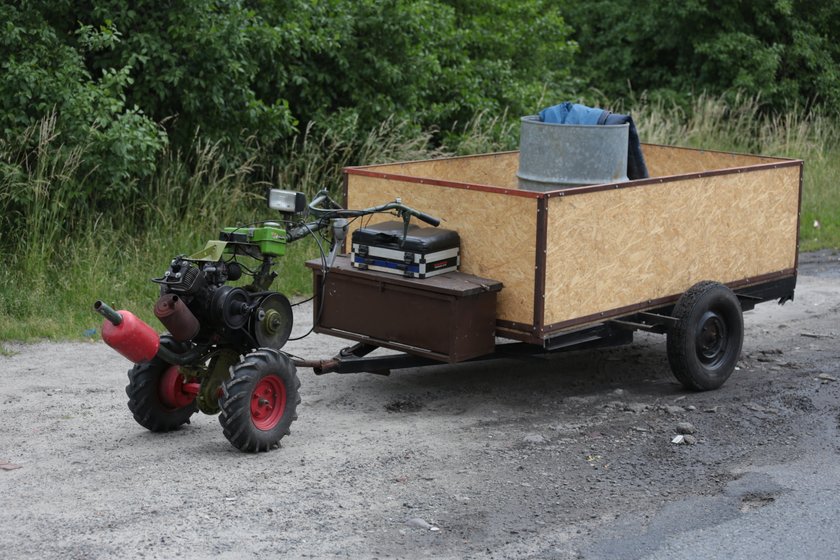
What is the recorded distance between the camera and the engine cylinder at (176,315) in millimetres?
5992

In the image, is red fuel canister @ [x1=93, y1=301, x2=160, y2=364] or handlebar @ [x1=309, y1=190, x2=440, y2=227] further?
handlebar @ [x1=309, y1=190, x2=440, y2=227]

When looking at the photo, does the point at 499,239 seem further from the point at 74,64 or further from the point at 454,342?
the point at 74,64

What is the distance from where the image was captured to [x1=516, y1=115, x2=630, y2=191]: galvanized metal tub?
24.5 ft

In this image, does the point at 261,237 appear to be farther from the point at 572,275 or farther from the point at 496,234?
the point at 572,275

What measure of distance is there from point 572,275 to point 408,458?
4.83ft

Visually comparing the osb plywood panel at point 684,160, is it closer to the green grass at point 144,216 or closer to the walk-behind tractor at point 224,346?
the green grass at point 144,216

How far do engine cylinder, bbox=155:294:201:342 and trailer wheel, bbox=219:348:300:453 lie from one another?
0.32m

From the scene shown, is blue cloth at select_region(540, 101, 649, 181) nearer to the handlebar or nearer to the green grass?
the handlebar

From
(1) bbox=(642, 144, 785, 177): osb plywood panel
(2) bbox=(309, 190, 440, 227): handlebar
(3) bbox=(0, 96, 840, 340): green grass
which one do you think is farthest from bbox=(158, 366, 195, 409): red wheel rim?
(1) bbox=(642, 144, 785, 177): osb plywood panel

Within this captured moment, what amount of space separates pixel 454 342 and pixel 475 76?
336 inches

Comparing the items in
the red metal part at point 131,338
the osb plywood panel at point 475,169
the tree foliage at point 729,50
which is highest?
the tree foliage at point 729,50

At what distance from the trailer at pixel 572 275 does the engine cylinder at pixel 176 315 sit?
2.56 feet

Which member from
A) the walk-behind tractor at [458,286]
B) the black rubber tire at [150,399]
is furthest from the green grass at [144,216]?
the walk-behind tractor at [458,286]

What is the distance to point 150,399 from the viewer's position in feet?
21.1
